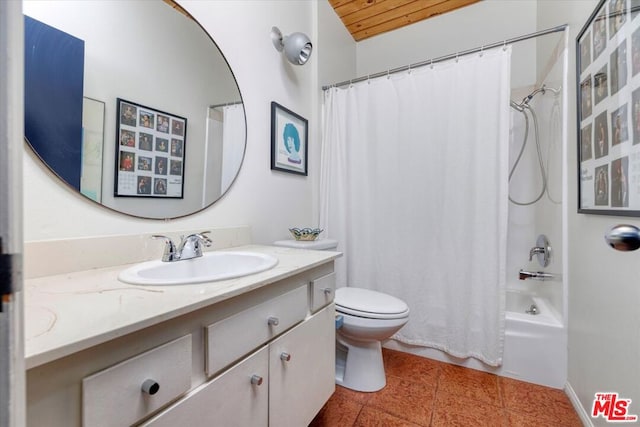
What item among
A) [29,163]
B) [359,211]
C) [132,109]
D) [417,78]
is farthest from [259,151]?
[417,78]

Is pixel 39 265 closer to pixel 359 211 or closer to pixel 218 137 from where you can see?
pixel 218 137

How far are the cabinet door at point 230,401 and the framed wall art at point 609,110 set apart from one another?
1224mm

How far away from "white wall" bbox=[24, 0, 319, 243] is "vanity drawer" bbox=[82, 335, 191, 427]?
1.78ft

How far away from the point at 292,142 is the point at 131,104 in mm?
976

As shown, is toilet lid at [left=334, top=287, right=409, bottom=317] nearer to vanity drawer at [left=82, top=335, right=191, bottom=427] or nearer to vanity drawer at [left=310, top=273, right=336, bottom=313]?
vanity drawer at [left=310, top=273, right=336, bottom=313]

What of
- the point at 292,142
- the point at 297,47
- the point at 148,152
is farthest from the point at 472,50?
the point at 148,152

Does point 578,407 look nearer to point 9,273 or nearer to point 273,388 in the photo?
point 273,388

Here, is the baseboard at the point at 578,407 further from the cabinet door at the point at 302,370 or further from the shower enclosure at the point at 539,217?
the cabinet door at the point at 302,370

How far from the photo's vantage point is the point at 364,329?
1.39 metres

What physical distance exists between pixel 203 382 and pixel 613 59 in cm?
163

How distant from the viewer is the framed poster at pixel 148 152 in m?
0.96

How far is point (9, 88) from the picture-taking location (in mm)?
255

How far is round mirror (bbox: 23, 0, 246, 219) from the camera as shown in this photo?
800 mm

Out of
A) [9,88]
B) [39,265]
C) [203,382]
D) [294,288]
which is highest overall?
[9,88]
